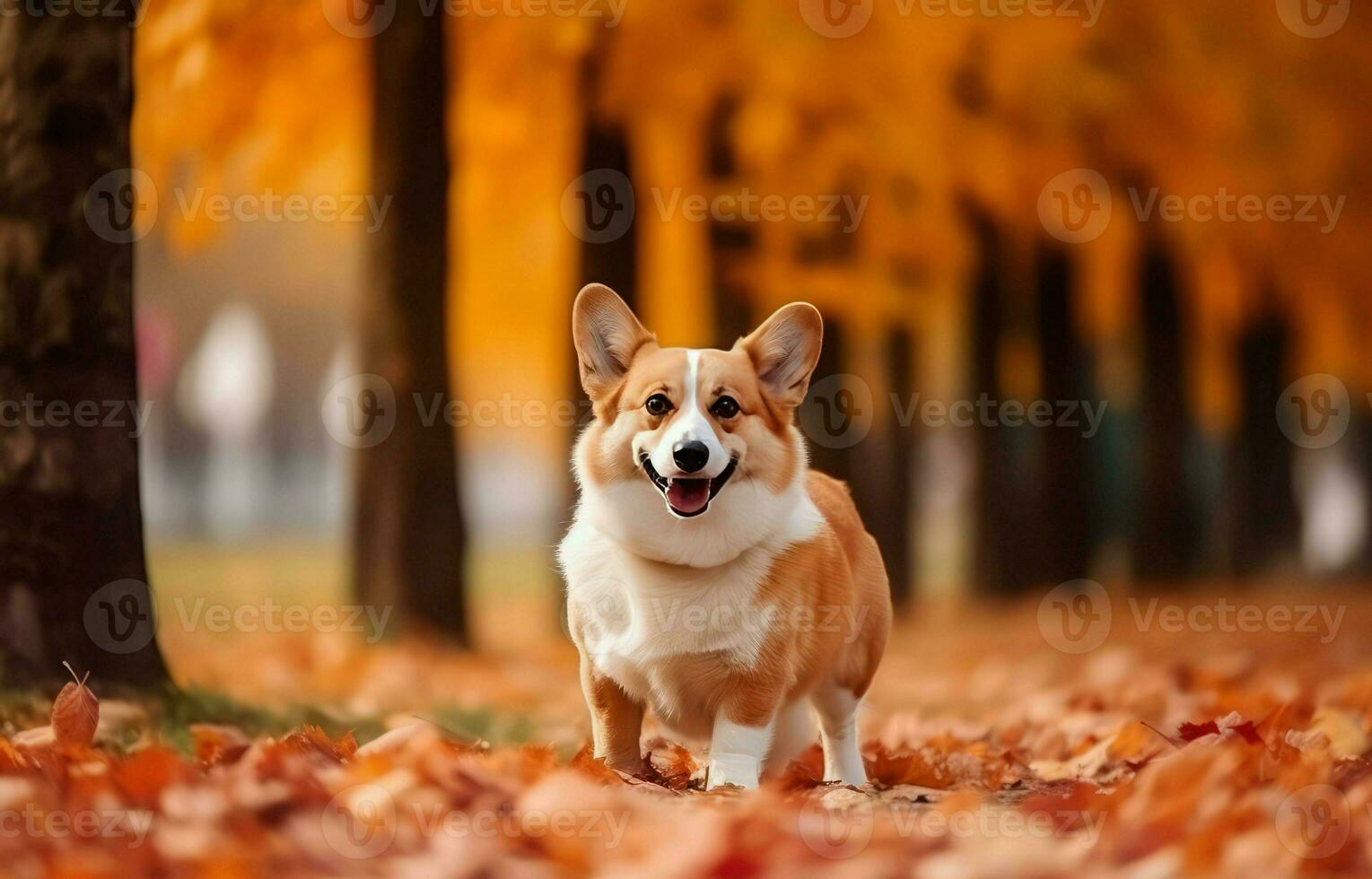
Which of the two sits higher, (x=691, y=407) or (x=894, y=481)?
(x=691, y=407)

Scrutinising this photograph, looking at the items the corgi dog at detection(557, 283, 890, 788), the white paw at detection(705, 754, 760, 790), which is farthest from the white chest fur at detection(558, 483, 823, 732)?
the white paw at detection(705, 754, 760, 790)

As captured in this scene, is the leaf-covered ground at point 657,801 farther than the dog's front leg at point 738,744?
No

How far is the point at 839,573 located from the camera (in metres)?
4.64

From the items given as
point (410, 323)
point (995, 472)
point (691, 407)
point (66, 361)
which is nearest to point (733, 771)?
point (691, 407)

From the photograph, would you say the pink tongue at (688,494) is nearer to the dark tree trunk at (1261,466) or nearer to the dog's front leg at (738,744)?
the dog's front leg at (738,744)

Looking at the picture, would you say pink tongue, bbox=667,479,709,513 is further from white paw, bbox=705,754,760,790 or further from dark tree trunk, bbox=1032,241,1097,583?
dark tree trunk, bbox=1032,241,1097,583

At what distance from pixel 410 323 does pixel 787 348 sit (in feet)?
17.2

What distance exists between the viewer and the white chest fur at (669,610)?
422 cm

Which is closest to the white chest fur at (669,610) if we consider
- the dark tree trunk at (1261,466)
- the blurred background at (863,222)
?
the blurred background at (863,222)

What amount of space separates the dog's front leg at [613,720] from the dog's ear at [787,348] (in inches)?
42.4

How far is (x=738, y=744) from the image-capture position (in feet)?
13.8

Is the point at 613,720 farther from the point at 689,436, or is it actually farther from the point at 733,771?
the point at 689,436

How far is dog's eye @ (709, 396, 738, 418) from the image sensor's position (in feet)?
14.0

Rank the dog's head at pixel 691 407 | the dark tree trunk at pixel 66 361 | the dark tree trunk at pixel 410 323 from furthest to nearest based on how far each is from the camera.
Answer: the dark tree trunk at pixel 410 323, the dark tree trunk at pixel 66 361, the dog's head at pixel 691 407
